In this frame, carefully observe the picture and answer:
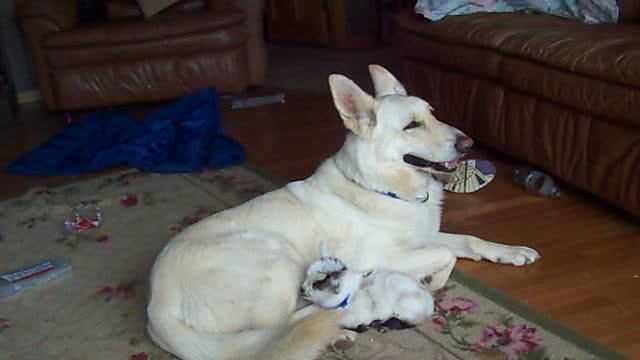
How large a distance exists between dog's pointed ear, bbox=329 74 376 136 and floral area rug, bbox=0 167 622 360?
20.2 inches

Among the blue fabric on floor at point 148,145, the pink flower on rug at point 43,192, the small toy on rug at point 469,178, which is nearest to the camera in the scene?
the small toy on rug at point 469,178

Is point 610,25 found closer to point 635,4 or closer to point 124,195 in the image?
point 635,4

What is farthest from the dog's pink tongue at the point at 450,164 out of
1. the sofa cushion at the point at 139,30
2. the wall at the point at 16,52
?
the wall at the point at 16,52

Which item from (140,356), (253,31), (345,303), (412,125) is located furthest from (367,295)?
(253,31)

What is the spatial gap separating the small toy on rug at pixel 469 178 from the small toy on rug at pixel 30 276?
1.44 meters

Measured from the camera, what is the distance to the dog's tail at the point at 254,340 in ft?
4.52

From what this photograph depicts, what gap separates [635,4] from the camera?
292 centimetres

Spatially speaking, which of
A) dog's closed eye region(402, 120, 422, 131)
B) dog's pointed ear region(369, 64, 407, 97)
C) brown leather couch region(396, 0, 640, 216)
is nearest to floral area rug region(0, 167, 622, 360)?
dog's closed eye region(402, 120, 422, 131)

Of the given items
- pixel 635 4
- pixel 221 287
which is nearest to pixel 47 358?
pixel 221 287

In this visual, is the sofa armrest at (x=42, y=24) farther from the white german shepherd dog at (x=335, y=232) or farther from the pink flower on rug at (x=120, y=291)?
the white german shepherd dog at (x=335, y=232)

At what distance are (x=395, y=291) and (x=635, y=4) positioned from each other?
6.38ft

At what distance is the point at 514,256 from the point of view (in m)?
2.05

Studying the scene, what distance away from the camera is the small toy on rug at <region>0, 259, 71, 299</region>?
2162 millimetres

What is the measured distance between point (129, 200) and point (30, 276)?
0.74 meters
